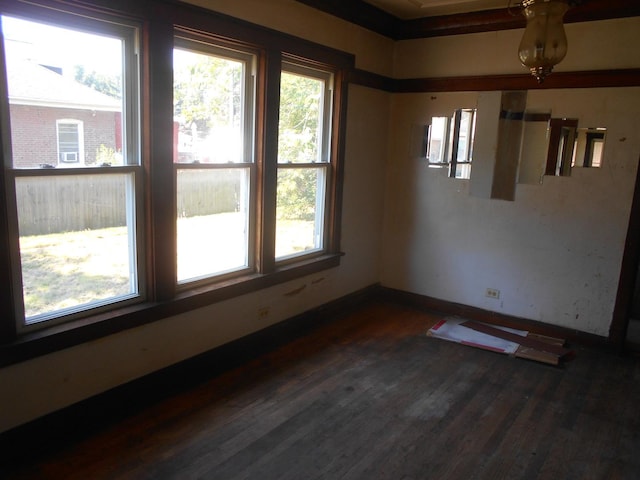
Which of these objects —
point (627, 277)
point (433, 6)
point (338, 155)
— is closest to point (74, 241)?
point (338, 155)

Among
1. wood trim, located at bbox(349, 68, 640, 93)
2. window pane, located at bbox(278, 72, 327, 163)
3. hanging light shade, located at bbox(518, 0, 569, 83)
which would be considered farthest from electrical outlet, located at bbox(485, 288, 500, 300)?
hanging light shade, located at bbox(518, 0, 569, 83)

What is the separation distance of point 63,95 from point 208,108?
93 cm

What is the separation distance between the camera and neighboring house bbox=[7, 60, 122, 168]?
2.29 meters

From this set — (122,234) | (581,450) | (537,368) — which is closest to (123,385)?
(122,234)

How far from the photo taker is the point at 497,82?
170 inches

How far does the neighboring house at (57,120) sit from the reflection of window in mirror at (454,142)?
303 centimetres

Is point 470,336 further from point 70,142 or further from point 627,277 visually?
point 70,142

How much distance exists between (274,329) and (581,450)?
221 cm

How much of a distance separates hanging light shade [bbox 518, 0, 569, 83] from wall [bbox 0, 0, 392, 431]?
183cm

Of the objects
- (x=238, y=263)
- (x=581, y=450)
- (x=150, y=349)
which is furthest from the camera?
(x=238, y=263)

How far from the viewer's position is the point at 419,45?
15.5 feet

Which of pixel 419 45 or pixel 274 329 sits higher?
pixel 419 45

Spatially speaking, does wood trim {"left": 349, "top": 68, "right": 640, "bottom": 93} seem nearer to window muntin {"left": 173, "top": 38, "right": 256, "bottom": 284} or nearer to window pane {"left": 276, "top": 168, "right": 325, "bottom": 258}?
window pane {"left": 276, "top": 168, "right": 325, "bottom": 258}

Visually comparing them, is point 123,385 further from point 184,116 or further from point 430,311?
point 430,311
